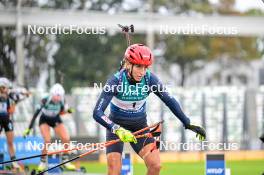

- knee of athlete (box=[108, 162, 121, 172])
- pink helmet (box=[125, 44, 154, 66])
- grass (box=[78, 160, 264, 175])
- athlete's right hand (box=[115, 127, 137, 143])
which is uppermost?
pink helmet (box=[125, 44, 154, 66])

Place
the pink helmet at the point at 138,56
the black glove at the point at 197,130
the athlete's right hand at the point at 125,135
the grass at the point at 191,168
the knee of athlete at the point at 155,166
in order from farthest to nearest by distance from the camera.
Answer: the grass at the point at 191,168 → the black glove at the point at 197,130 → the pink helmet at the point at 138,56 → the knee of athlete at the point at 155,166 → the athlete's right hand at the point at 125,135

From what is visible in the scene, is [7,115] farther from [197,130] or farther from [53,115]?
[197,130]

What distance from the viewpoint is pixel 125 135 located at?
31.3 ft

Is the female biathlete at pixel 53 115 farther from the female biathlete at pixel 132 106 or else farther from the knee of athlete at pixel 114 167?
the knee of athlete at pixel 114 167

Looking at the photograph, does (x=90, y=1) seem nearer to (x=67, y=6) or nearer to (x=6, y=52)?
(x=67, y=6)

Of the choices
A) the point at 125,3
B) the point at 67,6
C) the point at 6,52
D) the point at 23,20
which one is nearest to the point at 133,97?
the point at 23,20

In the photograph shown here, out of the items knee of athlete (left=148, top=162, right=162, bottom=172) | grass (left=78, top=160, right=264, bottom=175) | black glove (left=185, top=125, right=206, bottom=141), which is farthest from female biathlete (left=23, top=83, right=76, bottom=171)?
knee of athlete (left=148, top=162, right=162, bottom=172)

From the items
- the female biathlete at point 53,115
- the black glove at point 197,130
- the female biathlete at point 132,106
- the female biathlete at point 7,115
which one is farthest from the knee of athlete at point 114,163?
the female biathlete at point 7,115

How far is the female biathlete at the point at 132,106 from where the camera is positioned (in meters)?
9.74

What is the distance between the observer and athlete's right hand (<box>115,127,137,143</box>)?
31.3ft

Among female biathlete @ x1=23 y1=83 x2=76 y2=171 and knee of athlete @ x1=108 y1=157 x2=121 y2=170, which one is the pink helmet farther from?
Result: female biathlete @ x1=23 y1=83 x2=76 y2=171

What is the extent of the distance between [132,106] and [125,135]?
86 centimetres

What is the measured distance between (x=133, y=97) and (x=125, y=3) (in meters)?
17.6

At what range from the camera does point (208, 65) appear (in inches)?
1647
